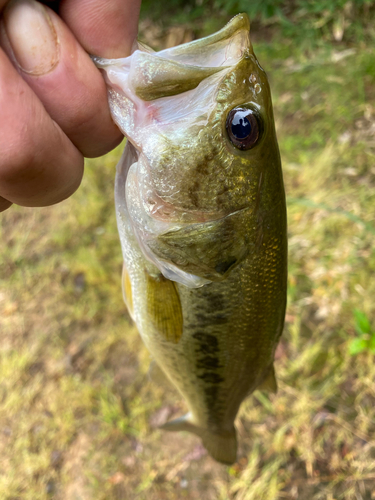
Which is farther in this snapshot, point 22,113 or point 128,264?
point 128,264

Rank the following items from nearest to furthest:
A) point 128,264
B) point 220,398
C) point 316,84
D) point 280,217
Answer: point 280,217 < point 128,264 < point 220,398 < point 316,84

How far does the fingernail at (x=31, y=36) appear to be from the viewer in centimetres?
78

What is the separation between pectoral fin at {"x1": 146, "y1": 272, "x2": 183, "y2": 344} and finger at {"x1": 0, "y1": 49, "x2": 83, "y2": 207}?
0.45m

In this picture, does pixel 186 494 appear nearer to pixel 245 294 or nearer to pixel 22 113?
pixel 245 294

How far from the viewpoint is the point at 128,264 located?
131cm

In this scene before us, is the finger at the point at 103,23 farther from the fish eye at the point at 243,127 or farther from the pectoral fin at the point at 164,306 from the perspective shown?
the pectoral fin at the point at 164,306

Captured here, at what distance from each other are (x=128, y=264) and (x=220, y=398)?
0.72 metres

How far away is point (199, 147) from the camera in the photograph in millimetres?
979

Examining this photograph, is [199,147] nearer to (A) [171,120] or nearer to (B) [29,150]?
(A) [171,120]

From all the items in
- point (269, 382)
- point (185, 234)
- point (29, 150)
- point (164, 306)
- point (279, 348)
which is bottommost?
point (279, 348)

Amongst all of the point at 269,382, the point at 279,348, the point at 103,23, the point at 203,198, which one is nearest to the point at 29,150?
the point at 103,23

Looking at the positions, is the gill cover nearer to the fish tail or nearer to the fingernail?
the fingernail

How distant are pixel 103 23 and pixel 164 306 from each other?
0.85 meters

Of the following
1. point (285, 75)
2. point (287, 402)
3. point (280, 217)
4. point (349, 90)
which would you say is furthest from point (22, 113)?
point (285, 75)
